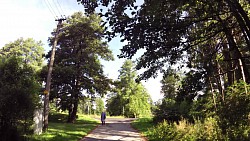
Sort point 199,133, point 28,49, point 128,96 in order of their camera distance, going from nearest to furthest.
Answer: point 199,133 < point 28,49 < point 128,96

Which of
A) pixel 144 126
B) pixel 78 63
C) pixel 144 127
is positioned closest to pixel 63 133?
pixel 144 127

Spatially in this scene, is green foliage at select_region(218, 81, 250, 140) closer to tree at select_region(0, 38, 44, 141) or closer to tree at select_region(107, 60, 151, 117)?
tree at select_region(0, 38, 44, 141)

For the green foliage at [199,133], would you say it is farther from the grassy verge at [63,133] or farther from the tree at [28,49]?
the tree at [28,49]

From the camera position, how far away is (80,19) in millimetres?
30516

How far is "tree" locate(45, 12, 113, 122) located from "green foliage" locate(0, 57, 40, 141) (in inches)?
573

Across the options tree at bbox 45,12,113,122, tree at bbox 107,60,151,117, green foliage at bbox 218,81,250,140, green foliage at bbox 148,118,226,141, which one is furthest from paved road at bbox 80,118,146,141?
tree at bbox 107,60,151,117

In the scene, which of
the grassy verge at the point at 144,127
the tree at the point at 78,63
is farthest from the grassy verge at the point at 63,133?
the tree at the point at 78,63

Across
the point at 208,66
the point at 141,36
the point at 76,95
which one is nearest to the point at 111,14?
the point at 141,36

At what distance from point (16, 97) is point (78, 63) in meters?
18.8

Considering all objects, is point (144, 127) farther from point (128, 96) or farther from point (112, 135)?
point (128, 96)

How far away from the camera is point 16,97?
36.5ft

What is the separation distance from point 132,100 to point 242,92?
→ 50.1 metres

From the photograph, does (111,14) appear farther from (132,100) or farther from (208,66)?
(132,100)

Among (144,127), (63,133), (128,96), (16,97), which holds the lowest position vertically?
(144,127)
